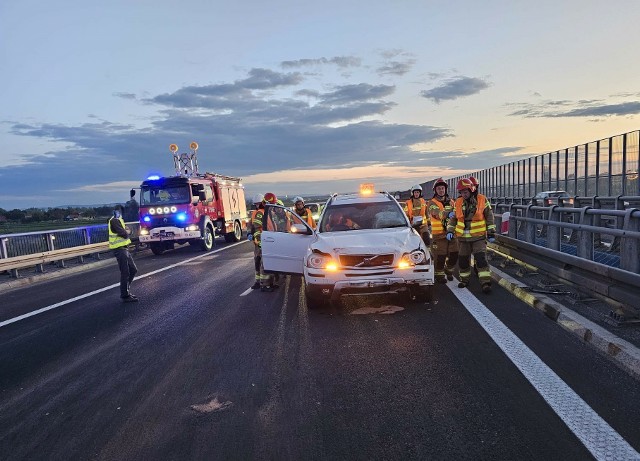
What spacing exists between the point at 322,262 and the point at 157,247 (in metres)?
14.5

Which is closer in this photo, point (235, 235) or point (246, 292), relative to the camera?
point (246, 292)

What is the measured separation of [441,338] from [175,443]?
3375 mm

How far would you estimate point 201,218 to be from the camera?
66.1 ft

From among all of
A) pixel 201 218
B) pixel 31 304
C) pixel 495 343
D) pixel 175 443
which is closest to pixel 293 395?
pixel 175 443

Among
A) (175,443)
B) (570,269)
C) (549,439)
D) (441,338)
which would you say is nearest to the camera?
(549,439)

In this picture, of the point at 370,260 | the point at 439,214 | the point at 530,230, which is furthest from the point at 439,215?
the point at 370,260

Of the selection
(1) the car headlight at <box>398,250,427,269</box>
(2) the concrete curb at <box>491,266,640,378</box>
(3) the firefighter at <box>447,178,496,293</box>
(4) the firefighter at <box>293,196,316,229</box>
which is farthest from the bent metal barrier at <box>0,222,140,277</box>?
(2) the concrete curb at <box>491,266,640,378</box>

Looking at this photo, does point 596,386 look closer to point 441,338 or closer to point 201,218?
point 441,338

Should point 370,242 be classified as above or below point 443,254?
above

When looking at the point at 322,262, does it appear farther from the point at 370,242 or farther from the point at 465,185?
the point at 465,185

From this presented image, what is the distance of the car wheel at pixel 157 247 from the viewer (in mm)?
20286

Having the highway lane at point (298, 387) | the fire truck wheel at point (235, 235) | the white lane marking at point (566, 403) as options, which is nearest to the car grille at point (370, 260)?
the highway lane at point (298, 387)

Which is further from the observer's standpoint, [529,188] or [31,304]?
[529,188]

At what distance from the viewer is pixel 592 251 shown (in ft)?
23.0
